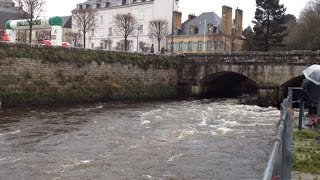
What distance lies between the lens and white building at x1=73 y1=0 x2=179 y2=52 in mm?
61719

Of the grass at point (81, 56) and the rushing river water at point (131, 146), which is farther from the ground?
the grass at point (81, 56)

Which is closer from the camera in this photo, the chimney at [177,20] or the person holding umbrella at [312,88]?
the person holding umbrella at [312,88]

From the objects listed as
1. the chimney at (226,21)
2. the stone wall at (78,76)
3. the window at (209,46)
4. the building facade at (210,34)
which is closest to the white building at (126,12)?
the building facade at (210,34)

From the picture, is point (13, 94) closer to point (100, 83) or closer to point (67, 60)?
point (67, 60)

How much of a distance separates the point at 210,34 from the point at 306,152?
48.7m

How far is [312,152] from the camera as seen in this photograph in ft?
29.8

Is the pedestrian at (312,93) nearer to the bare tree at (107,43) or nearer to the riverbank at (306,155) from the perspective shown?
the riverbank at (306,155)

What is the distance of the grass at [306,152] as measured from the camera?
8.09 metres

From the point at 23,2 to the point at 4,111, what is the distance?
24502 mm

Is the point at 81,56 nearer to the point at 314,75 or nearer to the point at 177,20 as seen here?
the point at 314,75

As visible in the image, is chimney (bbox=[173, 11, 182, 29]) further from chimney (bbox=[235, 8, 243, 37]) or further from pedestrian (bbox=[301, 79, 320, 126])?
pedestrian (bbox=[301, 79, 320, 126])

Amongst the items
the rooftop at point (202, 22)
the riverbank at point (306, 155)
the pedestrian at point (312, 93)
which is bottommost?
the riverbank at point (306, 155)

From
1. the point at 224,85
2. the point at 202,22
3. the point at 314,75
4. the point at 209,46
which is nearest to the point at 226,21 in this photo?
the point at 209,46

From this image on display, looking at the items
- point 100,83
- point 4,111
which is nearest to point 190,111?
point 100,83
